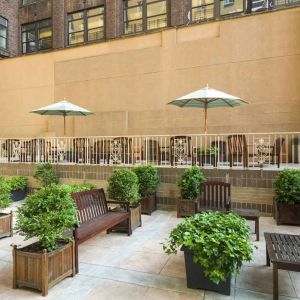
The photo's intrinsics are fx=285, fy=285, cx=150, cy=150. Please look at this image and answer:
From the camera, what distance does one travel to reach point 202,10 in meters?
13.4

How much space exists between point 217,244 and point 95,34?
14712 millimetres

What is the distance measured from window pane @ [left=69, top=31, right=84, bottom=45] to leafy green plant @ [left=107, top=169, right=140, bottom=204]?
11.9m

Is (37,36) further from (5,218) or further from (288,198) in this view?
(288,198)

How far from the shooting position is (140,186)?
24.0ft

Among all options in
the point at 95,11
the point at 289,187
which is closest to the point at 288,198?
the point at 289,187

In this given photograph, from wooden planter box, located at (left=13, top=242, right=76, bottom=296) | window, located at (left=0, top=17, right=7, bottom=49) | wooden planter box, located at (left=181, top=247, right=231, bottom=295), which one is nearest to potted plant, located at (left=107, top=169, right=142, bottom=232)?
wooden planter box, located at (left=13, top=242, right=76, bottom=296)

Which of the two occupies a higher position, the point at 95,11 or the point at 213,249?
the point at 95,11

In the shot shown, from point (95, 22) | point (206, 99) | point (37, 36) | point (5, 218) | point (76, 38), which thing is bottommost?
point (5, 218)

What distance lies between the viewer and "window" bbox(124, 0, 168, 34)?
14045 millimetres

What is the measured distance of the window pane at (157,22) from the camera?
45.7 feet

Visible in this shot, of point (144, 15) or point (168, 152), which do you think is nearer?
point (168, 152)

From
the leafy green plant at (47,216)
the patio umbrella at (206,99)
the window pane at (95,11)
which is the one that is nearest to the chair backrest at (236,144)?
the patio umbrella at (206,99)

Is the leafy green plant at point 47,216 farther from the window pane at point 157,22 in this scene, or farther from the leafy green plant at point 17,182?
the window pane at point 157,22

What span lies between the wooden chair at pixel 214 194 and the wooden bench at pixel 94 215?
1749 millimetres
